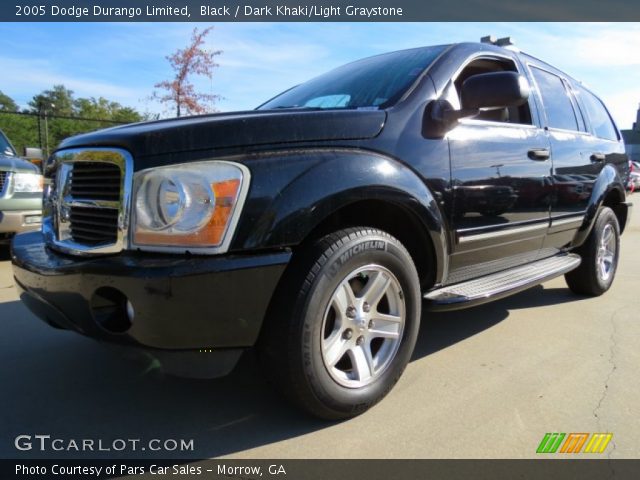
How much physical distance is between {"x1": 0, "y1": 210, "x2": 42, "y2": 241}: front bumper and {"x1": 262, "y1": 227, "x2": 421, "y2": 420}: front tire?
4838mm

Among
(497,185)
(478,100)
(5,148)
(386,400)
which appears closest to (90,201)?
(386,400)

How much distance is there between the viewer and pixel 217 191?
1897mm

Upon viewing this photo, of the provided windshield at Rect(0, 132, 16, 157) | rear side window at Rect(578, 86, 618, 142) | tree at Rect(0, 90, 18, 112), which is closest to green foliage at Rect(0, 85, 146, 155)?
tree at Rect(0, 90, 18, 112)

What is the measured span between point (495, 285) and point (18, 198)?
5409mm

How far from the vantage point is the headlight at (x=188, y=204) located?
188 cm

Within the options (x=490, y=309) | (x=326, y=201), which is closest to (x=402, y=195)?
(x=326, y=201)

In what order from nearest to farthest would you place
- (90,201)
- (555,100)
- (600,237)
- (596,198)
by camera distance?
(90,201), (555,100), (596,198), (600,237)

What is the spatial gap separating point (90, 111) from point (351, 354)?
33424mm

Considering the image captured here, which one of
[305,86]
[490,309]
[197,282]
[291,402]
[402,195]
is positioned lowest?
[490,309]

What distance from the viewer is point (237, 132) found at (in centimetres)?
202

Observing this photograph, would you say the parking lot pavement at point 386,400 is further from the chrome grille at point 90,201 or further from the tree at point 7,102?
the tree at point 7,102

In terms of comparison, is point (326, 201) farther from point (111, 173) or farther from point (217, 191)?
point (111, 173)

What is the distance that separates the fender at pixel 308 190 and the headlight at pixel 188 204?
0.07m

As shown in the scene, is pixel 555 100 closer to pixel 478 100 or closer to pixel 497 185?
pixel 497 185
